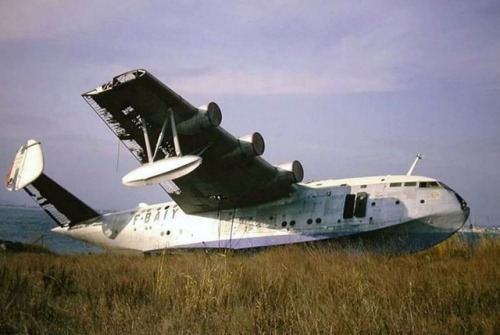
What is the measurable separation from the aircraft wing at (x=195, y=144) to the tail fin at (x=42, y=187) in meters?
3.93

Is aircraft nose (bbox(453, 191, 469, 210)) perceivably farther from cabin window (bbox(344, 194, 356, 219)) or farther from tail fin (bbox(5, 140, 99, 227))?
tail fin (bbox(5, 140, 99, 227))

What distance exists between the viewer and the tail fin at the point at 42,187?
44.5 ft

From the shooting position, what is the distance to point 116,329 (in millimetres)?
2975

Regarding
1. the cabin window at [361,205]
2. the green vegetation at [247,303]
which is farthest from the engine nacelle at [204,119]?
the green vegetation at [247,303]

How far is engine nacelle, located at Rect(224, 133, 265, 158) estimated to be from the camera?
40.0ft

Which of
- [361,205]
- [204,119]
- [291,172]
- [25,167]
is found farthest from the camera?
[291,172]

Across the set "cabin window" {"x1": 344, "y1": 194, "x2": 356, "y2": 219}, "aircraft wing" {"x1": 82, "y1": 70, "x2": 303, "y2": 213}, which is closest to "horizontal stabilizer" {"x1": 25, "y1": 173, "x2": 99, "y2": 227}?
"aircraft wing" {"x1": 82, "y1": 70, "x2": 303, "y2": 213}

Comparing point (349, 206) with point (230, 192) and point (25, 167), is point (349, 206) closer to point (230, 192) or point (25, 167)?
point (230, 192)

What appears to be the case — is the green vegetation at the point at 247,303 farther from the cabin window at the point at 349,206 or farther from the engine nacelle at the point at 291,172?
the engine nacelle at the point at 291,172

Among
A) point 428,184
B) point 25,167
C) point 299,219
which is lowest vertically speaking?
point 299,219

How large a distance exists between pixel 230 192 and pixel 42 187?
29.6 ft

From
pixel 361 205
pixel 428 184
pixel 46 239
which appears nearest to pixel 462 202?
pixel 428 184

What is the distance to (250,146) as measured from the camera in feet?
40.0

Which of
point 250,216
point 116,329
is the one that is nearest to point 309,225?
point 250,216
